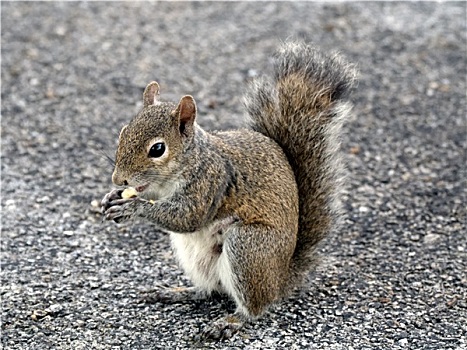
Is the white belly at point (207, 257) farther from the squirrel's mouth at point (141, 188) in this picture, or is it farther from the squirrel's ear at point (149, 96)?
the squirrel's ear at point (149, 96)

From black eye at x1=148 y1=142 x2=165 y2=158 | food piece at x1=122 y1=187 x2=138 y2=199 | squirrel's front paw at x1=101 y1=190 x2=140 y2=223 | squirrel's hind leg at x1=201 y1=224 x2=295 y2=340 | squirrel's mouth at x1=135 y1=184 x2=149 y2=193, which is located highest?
black eye at x1=148 y1=142 x2=165 y2=158

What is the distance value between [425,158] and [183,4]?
2.72m

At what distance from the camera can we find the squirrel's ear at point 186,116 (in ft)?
10.6

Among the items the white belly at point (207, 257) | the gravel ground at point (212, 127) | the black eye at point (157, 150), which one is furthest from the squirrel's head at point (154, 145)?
the gravel ground at point (212, 127)

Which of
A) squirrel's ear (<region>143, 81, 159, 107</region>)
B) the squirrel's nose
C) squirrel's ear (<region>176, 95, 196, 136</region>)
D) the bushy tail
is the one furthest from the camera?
the bushy tail

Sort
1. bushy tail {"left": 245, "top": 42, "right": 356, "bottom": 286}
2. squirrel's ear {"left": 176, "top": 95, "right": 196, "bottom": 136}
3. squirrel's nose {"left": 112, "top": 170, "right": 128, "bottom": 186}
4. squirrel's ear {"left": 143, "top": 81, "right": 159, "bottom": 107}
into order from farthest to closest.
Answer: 1. bushy tail {"left": 245, "top": 42, "right": 356, "bottom": 286}
2. squirrel's ear {"left": 143, "top": 81, "right": 159, "bottom": 107}
3. squirrel's ear {"left": 176, "top": 95, "right": 196, "bottom": 136}
4. squirrel's nose {"left": 112, "top": 170, "right": 128, "bottom": 186}

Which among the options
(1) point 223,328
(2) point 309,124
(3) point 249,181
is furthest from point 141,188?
(2) point 309,124

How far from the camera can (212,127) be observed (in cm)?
524

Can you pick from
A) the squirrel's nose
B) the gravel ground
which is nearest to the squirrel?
the squirrel's nose

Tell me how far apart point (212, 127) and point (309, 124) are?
1.74 m

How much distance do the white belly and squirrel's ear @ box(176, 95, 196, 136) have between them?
377 millimetres

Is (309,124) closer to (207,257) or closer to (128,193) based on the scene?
(207,257)

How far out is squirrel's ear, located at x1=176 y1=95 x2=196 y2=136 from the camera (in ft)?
10.6

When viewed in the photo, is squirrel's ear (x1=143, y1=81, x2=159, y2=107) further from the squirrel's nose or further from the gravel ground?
the gravel ground
